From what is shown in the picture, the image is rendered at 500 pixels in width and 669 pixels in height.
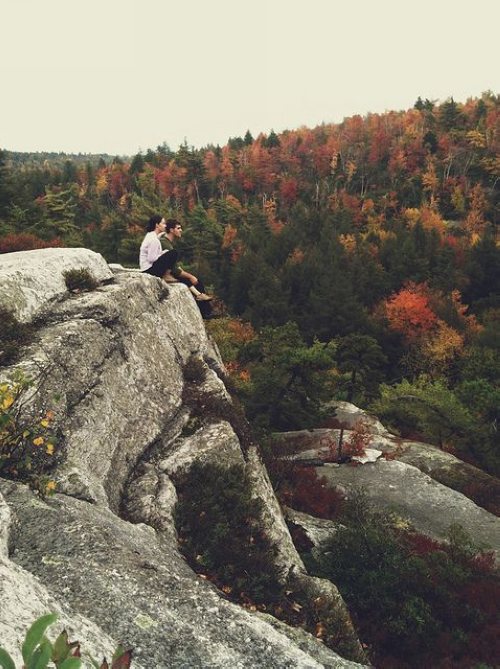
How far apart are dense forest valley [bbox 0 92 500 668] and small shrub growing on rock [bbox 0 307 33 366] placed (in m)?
7.06

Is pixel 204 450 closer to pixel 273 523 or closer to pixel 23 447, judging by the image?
pixel 273 523

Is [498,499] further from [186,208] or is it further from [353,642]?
[186,208]

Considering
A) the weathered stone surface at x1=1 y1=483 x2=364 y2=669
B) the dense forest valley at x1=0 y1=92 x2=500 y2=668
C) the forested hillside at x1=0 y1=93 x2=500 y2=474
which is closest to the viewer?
the weathered stone surface at x1=1 y1=483 x2=364 y2=669

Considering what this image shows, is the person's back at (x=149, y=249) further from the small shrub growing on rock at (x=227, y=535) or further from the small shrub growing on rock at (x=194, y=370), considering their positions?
the small shrub growing on rock at (x=227, y=535)

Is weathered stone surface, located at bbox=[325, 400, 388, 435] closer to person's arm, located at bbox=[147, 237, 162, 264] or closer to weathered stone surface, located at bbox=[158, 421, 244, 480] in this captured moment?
person's arm, located at bbox=[147, 237, 162, 264]

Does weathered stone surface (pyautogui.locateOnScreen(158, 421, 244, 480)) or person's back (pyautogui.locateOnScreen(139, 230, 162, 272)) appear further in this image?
person's back (pyautogui.locateOnScreen(139, 230, 162, 272))

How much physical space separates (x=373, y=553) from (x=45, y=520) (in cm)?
812

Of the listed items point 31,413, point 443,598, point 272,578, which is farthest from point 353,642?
point 31,413

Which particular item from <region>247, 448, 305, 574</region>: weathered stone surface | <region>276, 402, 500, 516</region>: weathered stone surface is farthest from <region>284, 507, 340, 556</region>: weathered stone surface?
<region>276, 402, 500, 516</region>: weathered stone surface

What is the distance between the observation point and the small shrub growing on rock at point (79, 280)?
32.3 feet

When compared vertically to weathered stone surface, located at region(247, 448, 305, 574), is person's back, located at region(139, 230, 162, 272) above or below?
above

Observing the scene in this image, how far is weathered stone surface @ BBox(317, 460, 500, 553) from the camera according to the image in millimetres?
16000

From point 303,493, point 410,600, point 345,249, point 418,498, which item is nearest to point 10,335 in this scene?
point 410,600

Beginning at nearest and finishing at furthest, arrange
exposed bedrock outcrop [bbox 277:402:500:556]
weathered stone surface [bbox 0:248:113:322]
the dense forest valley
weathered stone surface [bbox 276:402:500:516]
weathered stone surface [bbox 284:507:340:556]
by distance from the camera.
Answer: weathered stone surface [bbox 0:248:113:322] → weathered stone surface [bbox 284:507:340:556] → the dense forest valley → exposed bedrock outcrop [bbox 277:402:500:556] → weathered stone surface [bbox 276:402:500:516]
